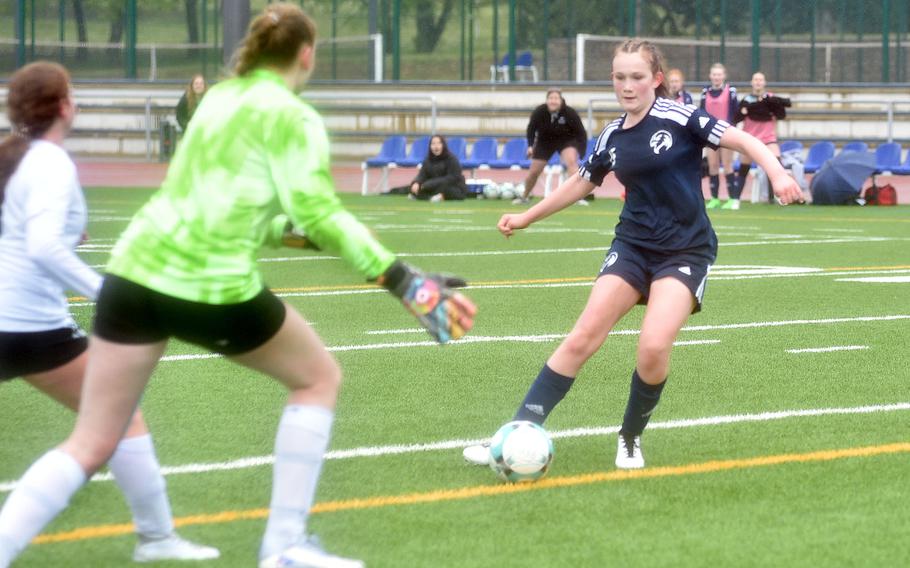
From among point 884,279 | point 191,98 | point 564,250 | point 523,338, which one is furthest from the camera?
point 191,98

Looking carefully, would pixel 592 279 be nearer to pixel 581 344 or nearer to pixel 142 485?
pixel 581 344

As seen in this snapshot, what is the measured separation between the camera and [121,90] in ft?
143

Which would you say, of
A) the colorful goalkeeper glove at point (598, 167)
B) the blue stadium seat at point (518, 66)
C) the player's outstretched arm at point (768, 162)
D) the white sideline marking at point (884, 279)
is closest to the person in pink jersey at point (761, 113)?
the white sideline marking at point (884, 279)

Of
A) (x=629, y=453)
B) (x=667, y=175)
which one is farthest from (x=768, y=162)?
(x=629, y=453)

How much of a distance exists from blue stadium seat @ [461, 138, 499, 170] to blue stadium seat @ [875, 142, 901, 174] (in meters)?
6.71

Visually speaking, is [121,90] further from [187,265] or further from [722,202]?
[187,265]

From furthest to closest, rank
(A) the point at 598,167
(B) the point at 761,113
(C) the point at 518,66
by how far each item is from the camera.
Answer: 1. (C) the point at 518,66
2. (B) the point at 761,113
3. (A) the point at 598,167

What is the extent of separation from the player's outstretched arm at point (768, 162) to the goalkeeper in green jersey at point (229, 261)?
2.02 meters

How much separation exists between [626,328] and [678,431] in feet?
12.9

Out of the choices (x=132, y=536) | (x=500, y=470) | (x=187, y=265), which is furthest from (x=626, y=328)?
(x=187, y=265)

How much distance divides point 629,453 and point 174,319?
2725 millimetres

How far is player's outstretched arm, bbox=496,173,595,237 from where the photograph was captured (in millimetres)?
7117

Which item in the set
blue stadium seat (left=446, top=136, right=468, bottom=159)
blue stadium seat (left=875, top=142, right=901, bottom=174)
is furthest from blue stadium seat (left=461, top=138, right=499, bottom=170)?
blue stadium seat (left=875, top=142, right=901, bottom=174)

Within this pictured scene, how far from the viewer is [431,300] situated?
4680 mm
